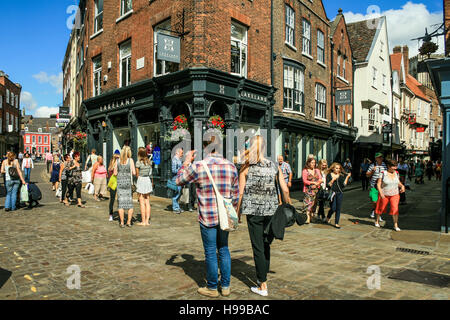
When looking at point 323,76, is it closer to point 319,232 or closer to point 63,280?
point 319,232

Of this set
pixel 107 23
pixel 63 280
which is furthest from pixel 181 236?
pixel 107 23

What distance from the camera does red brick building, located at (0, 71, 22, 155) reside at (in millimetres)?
44094

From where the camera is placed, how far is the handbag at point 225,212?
152 inches

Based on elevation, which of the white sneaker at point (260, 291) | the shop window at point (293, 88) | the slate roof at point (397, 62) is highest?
the slate roof at point (397, 62)

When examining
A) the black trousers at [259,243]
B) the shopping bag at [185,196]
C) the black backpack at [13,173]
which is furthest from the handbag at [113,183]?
A: the black trousers at [259,243]

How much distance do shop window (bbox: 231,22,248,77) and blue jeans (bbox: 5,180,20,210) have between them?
8.84 metres

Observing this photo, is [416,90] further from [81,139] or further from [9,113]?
[9,113]

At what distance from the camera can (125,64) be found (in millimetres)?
16781

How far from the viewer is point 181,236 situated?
23.7 ft

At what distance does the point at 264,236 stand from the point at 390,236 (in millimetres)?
4896

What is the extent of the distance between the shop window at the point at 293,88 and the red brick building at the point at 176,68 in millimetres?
1957

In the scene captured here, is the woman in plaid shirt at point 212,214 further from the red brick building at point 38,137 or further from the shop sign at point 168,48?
the red brick building at point 38,137

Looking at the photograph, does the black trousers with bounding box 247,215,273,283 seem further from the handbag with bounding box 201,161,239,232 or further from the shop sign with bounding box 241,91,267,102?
the shop sign with bounding box 241,91,267,102
